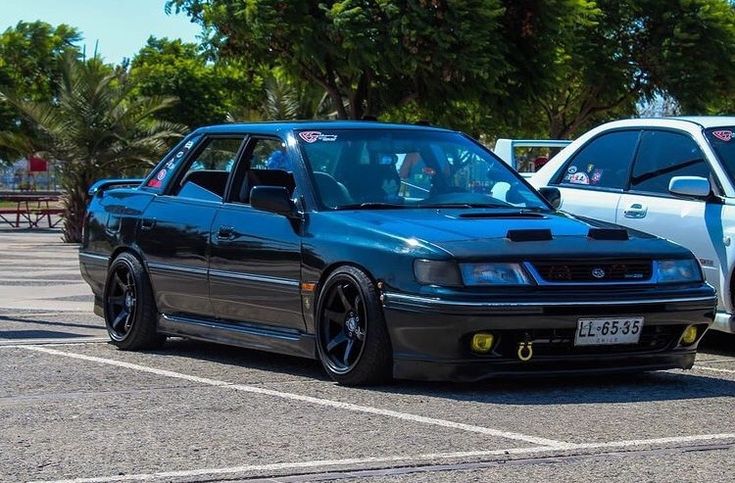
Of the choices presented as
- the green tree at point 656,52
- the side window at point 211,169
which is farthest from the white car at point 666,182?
the green tree at point 656,52

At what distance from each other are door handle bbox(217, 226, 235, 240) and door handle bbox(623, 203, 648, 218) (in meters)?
3.01

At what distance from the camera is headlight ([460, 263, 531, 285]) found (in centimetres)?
725

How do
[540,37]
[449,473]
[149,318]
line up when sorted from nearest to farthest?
[449,473] < [149,318] < [540,37]

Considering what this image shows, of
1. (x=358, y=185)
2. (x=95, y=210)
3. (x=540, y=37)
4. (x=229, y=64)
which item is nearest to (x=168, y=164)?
(x=95, y=210)

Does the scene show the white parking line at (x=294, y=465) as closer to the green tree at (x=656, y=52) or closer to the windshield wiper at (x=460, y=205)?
the windshield wiper at (x=460, y=205)

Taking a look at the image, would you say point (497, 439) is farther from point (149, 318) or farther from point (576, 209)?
point (576, 209)

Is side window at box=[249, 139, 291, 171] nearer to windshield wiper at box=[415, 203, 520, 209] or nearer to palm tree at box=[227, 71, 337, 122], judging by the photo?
windshield wiper at box=[415, 203, 520, 209]

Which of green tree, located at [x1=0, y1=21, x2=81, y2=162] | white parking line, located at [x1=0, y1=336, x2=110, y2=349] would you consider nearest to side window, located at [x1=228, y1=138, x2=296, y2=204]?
white parking line, located at [x1=0, y1=336, x2=110, y2=349]

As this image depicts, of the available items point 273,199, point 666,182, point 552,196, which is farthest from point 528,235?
point 666,182

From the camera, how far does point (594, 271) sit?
24.7 feet

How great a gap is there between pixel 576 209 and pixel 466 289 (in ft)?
11.7

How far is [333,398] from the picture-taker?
286 inches

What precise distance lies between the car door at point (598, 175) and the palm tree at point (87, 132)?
21100 millimetres

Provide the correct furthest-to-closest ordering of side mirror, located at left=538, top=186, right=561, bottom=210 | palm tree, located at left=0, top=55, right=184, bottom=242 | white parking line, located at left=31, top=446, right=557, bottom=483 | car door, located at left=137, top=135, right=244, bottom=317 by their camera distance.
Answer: palm tree, located at left=0, top=55, right=184, bottom=242, side mirror, located at left=538, top=186, right=561, bottom=210, car door, located at left=137, top=135, right=244, bottom=317, white parking line, located at left=31, top=446, right=557, bottom=483
